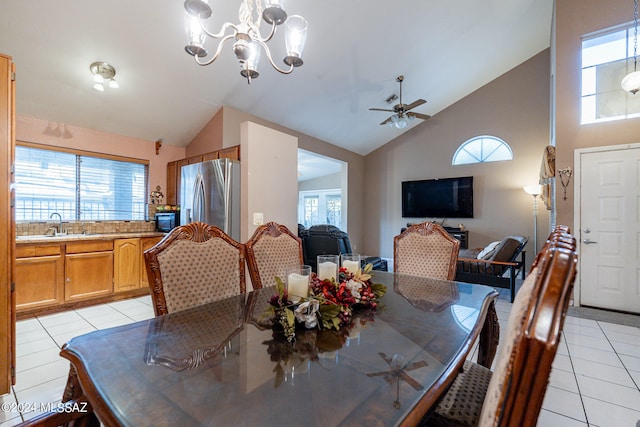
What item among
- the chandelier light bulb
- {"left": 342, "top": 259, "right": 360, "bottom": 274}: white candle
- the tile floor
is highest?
the chandelier light bulb

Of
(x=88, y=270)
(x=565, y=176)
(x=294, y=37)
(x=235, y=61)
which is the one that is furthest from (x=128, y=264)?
(x=565, y=176)

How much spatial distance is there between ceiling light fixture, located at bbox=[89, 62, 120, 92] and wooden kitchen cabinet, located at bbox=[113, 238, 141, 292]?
1947mm

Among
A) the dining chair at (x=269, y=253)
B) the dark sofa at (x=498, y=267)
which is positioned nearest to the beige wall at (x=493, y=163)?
the dark sofa at (x=498, y=267)

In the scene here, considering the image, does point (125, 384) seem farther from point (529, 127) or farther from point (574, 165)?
point (529, 127)

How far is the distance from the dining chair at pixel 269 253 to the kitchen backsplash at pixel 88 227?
3.51 meters

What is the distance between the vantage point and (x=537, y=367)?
15.1 inches

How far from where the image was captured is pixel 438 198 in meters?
6.53

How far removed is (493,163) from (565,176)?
2.45m

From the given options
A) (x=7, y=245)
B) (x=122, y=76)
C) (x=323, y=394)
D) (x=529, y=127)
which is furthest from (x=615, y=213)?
(x=122, y=76)

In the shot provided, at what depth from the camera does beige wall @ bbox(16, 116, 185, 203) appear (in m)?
3.60

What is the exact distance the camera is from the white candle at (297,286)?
1192 mm

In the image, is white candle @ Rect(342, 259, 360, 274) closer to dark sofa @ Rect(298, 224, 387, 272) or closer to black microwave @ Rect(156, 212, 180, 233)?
dark sofa @ Rect(298, 224, 387, 272)

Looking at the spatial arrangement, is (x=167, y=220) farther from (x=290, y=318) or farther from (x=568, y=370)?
(x=568, y=370)

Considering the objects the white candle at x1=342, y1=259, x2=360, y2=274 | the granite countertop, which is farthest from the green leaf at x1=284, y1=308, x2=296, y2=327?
the granite countertop
